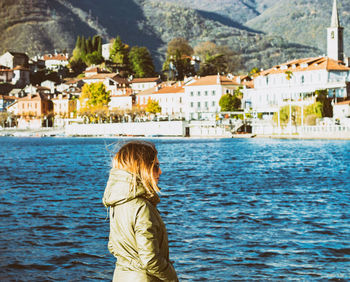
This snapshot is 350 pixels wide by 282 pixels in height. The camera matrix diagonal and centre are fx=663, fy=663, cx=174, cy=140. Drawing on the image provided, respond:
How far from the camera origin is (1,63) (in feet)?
576

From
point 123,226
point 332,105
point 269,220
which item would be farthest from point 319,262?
point 332,105

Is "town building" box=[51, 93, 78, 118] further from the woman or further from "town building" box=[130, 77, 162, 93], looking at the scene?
the woman

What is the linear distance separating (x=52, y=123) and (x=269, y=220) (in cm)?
12213

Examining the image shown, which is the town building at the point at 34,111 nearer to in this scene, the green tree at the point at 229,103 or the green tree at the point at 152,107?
the green tree at the point at 152,107

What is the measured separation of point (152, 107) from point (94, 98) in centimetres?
1279

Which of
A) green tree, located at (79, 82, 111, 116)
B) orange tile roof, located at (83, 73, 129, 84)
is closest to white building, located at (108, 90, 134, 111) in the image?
green tree, located at (79, 82, 111, 116)

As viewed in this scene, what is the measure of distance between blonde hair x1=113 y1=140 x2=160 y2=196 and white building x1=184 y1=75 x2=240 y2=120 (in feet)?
313

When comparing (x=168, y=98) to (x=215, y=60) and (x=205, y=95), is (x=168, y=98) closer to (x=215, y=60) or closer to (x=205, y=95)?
(x=205, y=95)

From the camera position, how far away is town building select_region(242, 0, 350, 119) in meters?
81.0

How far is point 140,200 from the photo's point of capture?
472 cm

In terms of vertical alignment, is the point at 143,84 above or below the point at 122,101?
above

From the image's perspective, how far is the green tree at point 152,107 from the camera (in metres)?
113

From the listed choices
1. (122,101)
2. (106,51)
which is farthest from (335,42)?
(106,51)

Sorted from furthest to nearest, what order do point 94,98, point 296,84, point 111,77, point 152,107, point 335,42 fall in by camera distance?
point 111,77 < point 94,98 < point 335,42 < point 152,107 < point 296,84
